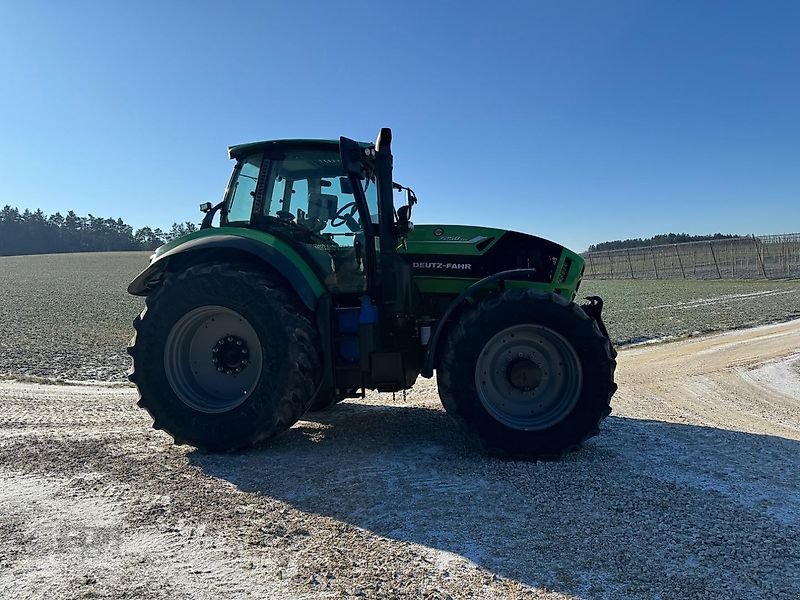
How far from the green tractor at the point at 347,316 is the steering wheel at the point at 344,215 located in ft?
0.04

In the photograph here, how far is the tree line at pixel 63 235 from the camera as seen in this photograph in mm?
83188

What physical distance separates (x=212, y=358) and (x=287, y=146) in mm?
2025

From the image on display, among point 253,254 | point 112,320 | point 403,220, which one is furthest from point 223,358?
point 112,320

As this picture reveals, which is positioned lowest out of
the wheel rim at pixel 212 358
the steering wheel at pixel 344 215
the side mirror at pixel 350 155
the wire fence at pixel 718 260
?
the wheel rim at pixel 212 358

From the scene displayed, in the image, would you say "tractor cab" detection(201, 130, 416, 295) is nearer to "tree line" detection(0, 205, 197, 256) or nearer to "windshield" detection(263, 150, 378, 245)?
"windshield" detection(263, 150, 378, 245)

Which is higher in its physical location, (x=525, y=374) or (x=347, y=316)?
(x=347, y=316)

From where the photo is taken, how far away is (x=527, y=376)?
4.39 metres

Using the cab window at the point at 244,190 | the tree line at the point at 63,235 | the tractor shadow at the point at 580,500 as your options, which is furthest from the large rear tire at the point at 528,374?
the tree line at the point at 63,235

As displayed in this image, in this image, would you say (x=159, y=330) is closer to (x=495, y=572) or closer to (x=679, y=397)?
(x=495, y=572)

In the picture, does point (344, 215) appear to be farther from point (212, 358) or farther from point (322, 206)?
point (212, 358)

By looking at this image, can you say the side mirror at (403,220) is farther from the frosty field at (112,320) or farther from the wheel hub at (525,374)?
the frosty field at (112,320)

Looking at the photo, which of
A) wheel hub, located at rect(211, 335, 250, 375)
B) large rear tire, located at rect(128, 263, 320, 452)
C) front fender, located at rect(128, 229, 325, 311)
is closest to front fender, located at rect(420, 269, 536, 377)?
large rear tire, located at rect(128, 263, 320, 452)

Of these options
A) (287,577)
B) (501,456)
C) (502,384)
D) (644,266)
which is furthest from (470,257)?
(644,266)

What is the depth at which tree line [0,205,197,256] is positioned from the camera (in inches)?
3275
